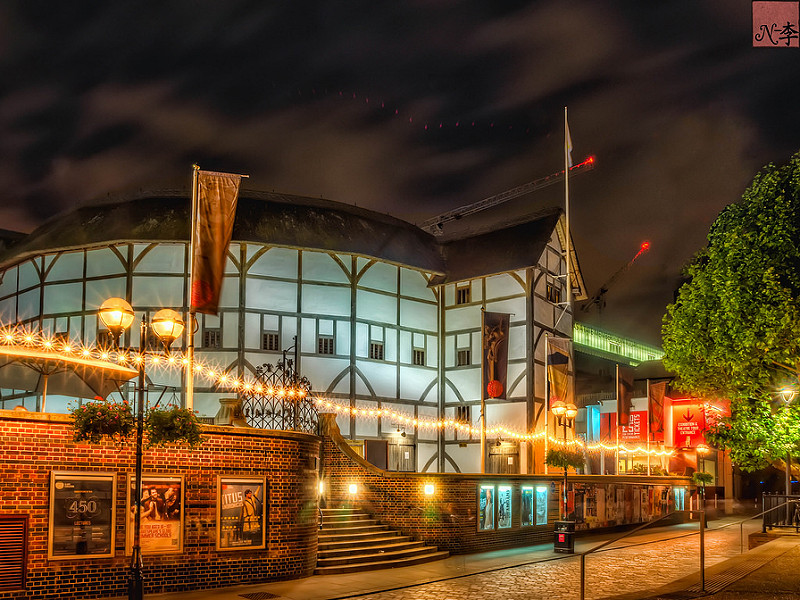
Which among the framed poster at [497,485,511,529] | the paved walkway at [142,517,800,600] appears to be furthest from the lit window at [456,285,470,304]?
the paved walkway at [142,517,800,600]

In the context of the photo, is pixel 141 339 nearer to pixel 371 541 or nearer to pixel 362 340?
pixel 371 541

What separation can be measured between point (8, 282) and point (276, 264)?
39.2ft

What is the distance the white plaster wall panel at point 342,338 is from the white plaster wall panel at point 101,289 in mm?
8336

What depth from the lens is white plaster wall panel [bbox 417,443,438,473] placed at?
3400 centimetres

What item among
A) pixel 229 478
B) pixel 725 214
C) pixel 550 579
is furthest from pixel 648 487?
pixel 229 478

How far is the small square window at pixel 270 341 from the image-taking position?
30.2m

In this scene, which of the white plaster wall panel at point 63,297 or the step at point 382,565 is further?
the white plaster wall panel at point 63,297

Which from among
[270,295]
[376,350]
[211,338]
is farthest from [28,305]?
[376,350]

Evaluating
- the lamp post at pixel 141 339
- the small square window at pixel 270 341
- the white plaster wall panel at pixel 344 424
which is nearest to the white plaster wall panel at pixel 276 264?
the small square window at pixel 270 341

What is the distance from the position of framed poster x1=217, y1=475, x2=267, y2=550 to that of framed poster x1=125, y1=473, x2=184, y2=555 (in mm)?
786

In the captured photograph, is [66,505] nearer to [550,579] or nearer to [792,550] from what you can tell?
[550,579]

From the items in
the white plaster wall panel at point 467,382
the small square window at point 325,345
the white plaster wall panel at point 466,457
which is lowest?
the white plaster wall panel at point 466,457

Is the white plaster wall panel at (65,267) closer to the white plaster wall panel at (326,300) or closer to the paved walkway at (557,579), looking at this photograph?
the white plaster wall panel at (326,300)

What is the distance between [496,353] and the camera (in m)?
32.3
